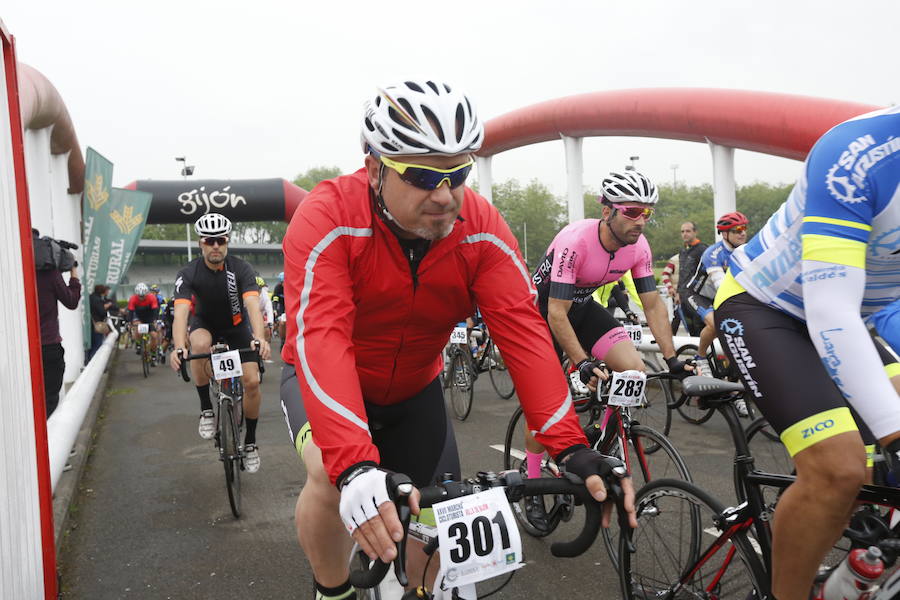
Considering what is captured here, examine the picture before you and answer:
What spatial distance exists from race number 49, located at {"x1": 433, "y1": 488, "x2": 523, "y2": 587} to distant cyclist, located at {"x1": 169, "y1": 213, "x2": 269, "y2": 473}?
469cm

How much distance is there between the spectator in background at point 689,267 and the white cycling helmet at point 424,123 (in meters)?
7.67

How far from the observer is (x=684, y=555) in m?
2.99

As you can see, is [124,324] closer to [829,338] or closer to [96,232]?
[96,232]

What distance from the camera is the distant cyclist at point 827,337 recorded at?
6.69ft

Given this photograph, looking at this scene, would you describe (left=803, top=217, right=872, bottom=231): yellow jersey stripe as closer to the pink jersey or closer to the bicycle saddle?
the bicycle saddle

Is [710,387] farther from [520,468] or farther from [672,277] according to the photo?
[672,277]

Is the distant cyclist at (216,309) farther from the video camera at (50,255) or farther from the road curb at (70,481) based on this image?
the road curb at (70,481)

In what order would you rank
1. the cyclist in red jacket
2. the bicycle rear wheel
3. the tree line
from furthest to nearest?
the tree line
the bicycle rear wheel
the cyclist in red jacket

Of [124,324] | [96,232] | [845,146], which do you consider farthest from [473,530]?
[124,324]

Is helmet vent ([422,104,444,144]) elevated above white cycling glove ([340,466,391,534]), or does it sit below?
above

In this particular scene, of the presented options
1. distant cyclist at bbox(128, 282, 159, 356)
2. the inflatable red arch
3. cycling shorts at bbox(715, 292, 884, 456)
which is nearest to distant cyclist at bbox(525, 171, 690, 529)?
cycling shorts at bbox(715, 292, 884, 456)

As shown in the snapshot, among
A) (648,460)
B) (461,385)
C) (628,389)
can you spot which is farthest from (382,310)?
(461,385)

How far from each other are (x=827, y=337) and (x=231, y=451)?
438 centimetres

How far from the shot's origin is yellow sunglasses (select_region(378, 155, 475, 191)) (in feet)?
6.46
